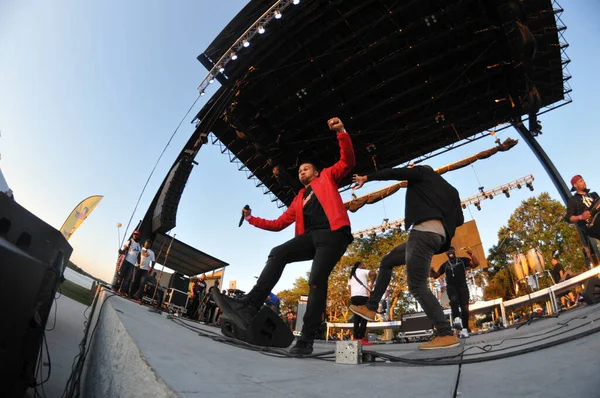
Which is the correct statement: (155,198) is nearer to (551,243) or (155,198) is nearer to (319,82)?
(319,82)

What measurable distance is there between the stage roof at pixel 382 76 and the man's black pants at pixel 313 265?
7.77 meters

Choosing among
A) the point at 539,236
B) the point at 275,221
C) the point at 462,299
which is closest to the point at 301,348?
the point at 275,221

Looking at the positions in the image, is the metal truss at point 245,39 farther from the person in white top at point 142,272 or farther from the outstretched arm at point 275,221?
the outstretched arm at point 275,221

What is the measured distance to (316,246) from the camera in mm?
2672

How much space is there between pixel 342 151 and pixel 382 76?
26.0 ft

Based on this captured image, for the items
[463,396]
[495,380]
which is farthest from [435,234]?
[463,396]

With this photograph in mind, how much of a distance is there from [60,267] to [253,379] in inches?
77.2

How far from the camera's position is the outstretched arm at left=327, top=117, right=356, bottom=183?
103 inches

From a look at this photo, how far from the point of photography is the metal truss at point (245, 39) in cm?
849

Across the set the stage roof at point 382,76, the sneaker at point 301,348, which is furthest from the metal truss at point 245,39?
the sneaker at point 301,348

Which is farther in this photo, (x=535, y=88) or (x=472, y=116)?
(x=472, y=116)

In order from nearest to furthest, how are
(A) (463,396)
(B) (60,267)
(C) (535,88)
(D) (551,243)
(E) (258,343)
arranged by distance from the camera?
1. (A) (463,396)
2. (B) (60,267)
3. (E) (258,343)
4. (C) (535,88)
5. (D) (551,243)

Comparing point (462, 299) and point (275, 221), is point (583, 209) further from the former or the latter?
point (275, 221)

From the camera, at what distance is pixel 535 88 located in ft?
29.9
